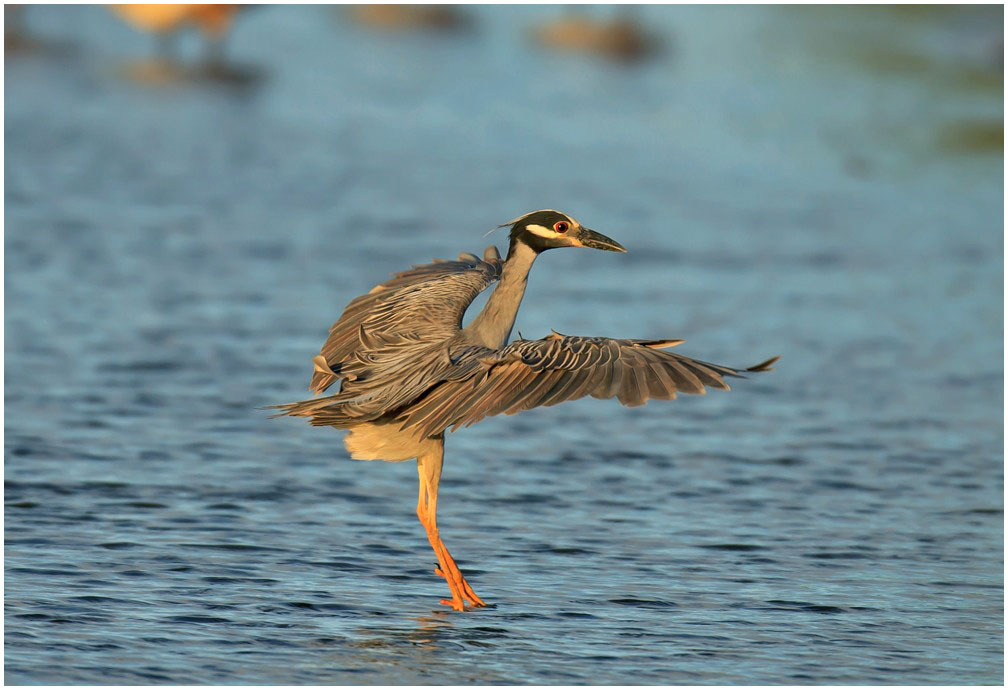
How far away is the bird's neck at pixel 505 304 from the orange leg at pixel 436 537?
60cm

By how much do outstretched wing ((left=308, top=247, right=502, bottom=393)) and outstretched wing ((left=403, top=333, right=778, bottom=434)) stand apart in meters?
0.80

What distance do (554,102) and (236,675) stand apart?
574 inches

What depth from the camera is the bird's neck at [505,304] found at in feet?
25.9

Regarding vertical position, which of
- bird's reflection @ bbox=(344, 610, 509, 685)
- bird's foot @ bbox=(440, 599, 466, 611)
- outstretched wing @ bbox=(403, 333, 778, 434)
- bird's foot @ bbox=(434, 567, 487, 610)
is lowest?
bird's reflection @ bbox=(344, 610, 509, 685)

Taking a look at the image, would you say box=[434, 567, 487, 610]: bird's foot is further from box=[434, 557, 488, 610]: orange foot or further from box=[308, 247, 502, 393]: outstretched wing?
box=[308, 247, 502, 393]: outstretched wing

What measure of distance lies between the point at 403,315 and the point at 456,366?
1.08m

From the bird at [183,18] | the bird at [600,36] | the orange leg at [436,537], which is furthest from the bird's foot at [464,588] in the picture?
the bird at [600,36]

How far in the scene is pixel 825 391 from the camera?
1148 centimetres

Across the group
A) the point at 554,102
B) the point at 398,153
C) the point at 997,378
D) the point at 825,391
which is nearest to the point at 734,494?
the point at 825,391

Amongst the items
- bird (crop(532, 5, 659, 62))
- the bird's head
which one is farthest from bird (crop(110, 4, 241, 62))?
the bird's head

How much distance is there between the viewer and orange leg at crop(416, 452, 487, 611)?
301 inches

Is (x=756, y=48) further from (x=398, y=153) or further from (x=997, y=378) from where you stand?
(x=997, y=378)

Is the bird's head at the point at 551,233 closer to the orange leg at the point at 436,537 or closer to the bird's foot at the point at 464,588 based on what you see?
the orange leg at the point at 436,537

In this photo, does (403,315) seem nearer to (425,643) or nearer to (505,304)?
(505,304)
